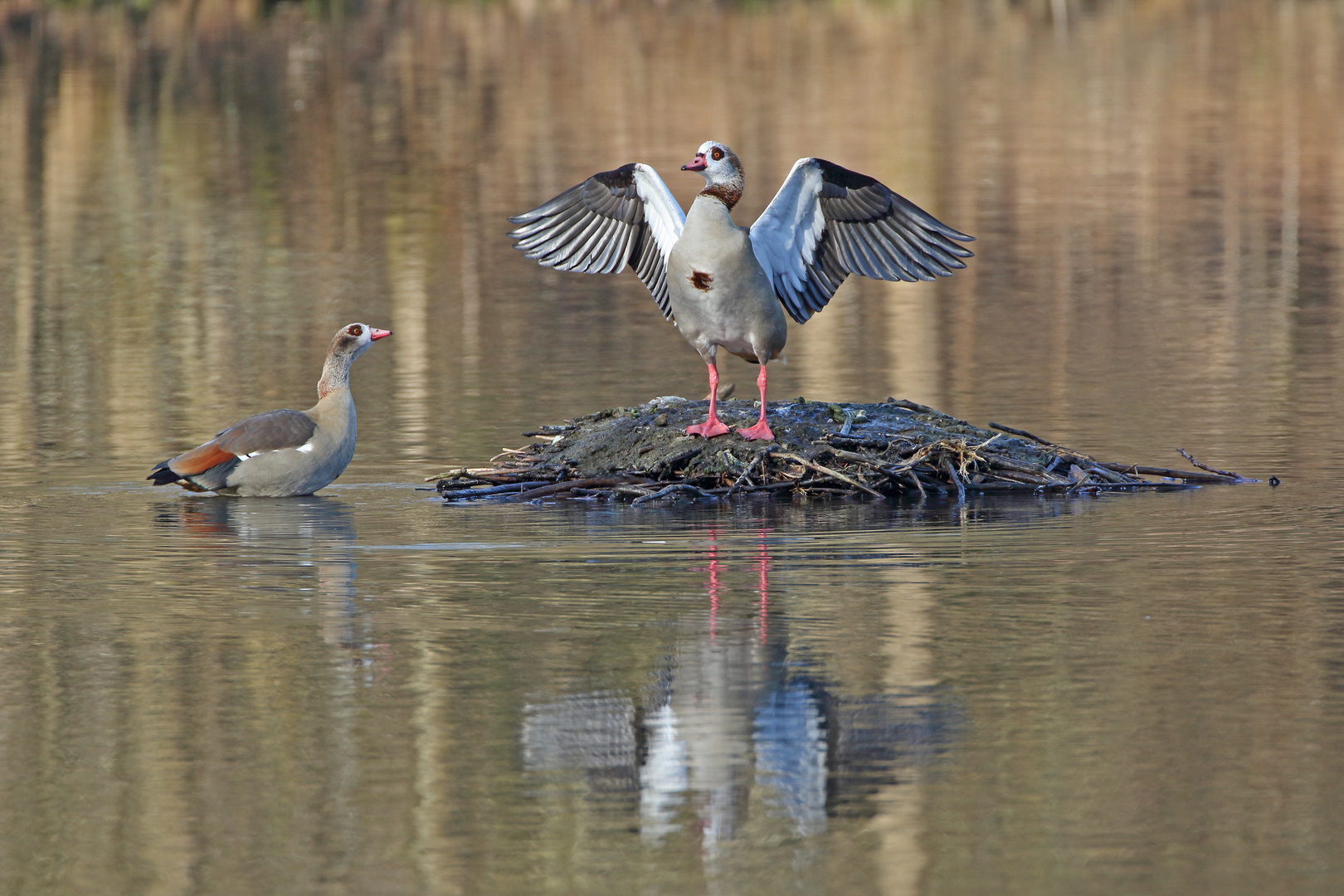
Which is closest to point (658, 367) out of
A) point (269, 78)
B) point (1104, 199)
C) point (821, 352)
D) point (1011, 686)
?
point (821, 352)

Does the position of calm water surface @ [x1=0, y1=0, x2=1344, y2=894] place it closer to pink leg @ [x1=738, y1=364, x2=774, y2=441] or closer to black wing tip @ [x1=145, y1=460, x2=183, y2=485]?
black wing tip @ [x1=145, y1=460, x2=183, y2=485]

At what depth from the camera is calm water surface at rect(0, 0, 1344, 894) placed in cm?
666

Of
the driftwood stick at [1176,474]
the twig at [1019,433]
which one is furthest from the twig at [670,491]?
the driftwood stick at [1176,474]

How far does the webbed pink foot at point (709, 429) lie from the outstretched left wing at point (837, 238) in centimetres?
94

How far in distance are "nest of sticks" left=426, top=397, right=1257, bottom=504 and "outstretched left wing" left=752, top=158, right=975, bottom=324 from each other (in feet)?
2.78

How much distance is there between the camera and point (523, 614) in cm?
952

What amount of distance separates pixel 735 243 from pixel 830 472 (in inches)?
57.1

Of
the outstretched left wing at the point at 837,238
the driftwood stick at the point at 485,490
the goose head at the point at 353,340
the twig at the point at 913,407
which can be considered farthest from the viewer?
the goose head at the point at 353,340

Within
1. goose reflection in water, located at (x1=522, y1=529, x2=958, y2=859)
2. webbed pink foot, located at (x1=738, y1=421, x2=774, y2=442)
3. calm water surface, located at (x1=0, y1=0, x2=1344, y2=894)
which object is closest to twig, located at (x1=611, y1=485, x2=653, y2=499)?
calm water surface, located at (x1=0, y1=0, x2=1344, y2=894)

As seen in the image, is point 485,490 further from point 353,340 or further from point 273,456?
point 353,340

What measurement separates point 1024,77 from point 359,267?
111 feet

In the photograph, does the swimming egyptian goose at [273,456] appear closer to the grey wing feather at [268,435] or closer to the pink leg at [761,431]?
the grey wing feather at [268,435]

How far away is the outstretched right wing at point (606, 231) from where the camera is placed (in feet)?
44.7

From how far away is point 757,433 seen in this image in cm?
1262
